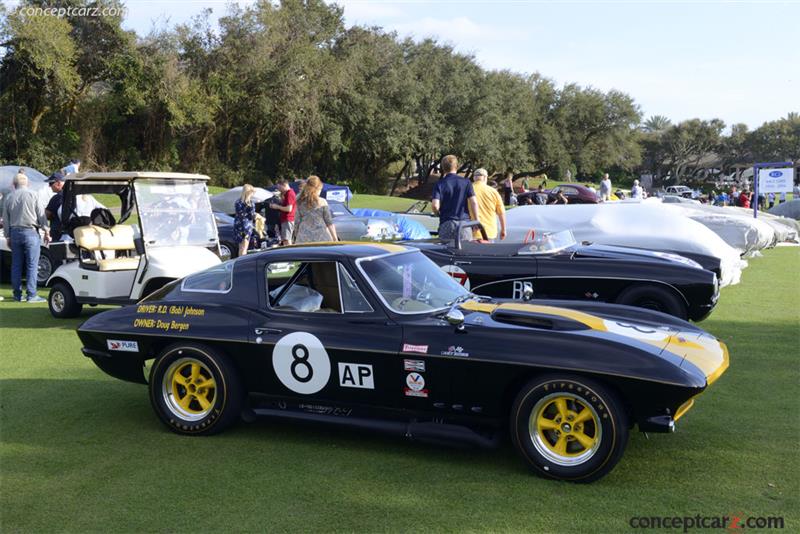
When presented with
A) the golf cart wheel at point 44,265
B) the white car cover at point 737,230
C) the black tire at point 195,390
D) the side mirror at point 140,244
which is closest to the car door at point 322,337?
the black tire at point 195,390

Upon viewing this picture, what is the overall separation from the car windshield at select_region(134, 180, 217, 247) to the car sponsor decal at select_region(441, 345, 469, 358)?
18.9 ft

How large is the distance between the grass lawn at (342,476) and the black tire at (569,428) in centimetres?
11

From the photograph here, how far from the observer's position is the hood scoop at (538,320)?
174 inches

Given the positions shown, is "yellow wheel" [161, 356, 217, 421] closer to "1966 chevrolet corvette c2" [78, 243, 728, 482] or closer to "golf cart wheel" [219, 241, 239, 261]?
"1966 chevrolet corvette c2" [78, 243, 728, 482]

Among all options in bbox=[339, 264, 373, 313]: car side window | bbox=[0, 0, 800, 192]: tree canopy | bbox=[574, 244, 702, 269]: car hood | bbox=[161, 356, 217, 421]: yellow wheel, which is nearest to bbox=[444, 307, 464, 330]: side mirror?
bbox=[339, 264, 373, 313]: car side window

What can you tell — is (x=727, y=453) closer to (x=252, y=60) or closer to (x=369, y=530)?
(x=369, y=530)

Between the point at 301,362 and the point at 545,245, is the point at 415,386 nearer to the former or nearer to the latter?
the point at 301,362

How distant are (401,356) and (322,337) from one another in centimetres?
58

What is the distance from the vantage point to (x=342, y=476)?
14.1ft

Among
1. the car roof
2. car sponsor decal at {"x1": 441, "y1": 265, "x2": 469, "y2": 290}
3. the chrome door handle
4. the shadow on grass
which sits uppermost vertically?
the car roof

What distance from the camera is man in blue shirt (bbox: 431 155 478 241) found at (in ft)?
29.6

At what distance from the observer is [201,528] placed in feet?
12.0

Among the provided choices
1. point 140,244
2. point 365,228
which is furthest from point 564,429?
point 365,228

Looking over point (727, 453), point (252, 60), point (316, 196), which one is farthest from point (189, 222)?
point (252, 60)
